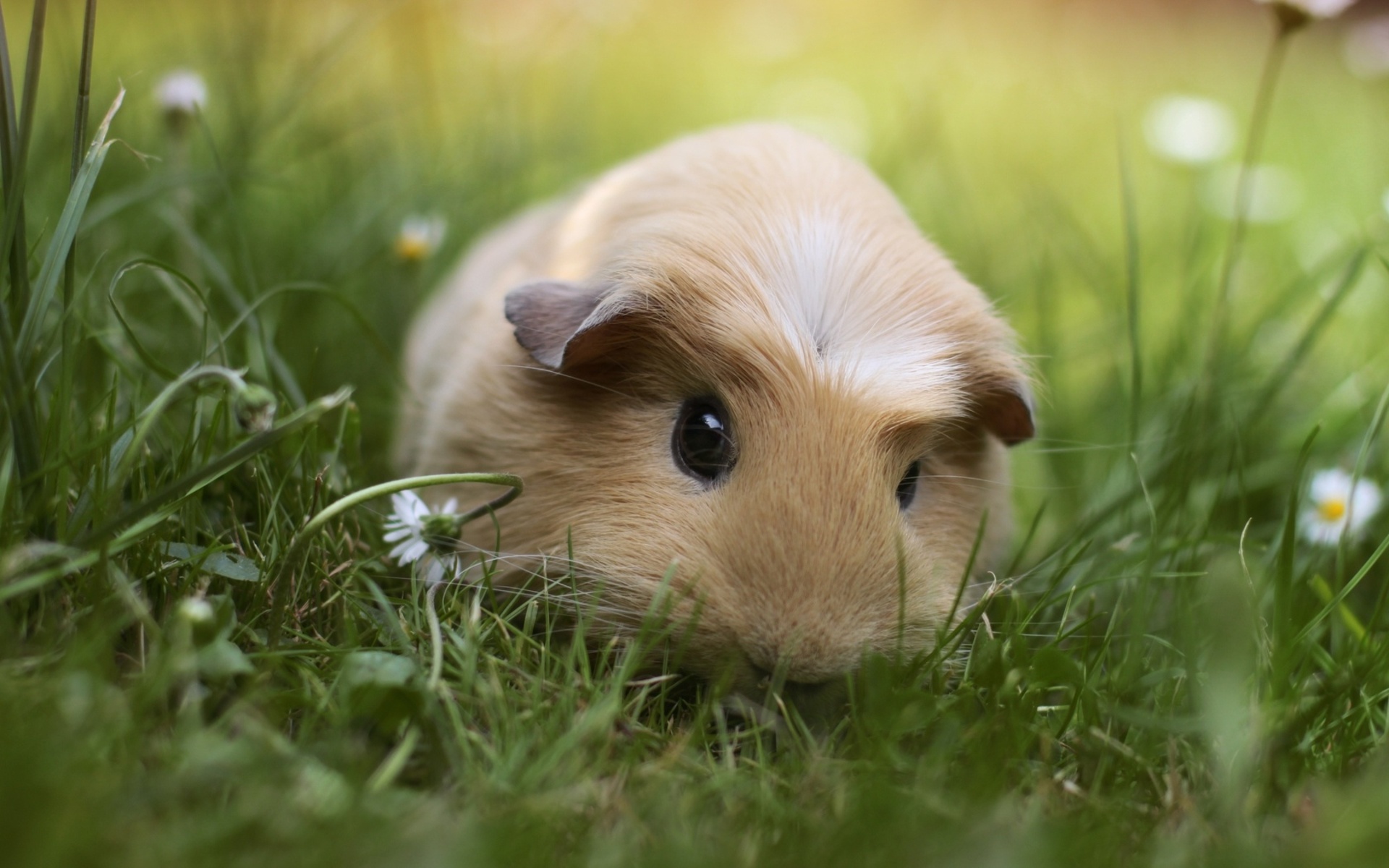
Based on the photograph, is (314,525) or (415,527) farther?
(415,527)

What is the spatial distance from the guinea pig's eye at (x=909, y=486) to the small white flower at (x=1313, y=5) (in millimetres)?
1695

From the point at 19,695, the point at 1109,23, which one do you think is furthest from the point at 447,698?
the point at 1109,23

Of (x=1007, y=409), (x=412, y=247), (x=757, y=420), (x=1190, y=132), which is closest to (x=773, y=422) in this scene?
(x=757, y=420)

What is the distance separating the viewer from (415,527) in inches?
108

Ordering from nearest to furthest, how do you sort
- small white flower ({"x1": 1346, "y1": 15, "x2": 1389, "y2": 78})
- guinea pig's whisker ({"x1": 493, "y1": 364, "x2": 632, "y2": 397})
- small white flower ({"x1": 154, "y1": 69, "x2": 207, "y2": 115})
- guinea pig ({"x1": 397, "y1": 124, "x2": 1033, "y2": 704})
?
guinea pig ({"x1": 397, "y1": 124, "x2": 1033, "y2": 704}) → guinea pig's whisker ({"x1": 493, "y1": 364, "x2": 632, "y2": 397}) → small white flower ({"x1": 154, "y1": 69, "x2": 207, "y2": 115}) → small white flower ({"x1": 1346, "y1": 15, "x2": 1389, "y2": 78})

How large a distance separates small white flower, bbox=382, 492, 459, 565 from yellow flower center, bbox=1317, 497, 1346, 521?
267 centimetres

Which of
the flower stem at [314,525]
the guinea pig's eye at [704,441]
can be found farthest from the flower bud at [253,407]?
the guinea pig's eye at [704,441]

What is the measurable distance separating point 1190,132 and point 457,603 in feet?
19.0

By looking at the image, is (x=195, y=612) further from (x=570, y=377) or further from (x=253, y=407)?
(x=570, y=377)

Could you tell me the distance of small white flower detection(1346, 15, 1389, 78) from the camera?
215 inches

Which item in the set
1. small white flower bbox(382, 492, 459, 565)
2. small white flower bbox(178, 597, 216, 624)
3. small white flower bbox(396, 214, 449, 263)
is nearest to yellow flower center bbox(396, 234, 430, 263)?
small white flower bbox(396, 214, 449, 263)

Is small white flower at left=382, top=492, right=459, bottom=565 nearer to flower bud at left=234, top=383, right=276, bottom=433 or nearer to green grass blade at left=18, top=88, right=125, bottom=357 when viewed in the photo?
flower bud at left=234, top=383, right=276, bottom=433

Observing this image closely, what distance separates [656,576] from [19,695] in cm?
128

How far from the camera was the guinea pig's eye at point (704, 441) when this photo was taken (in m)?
2.74
